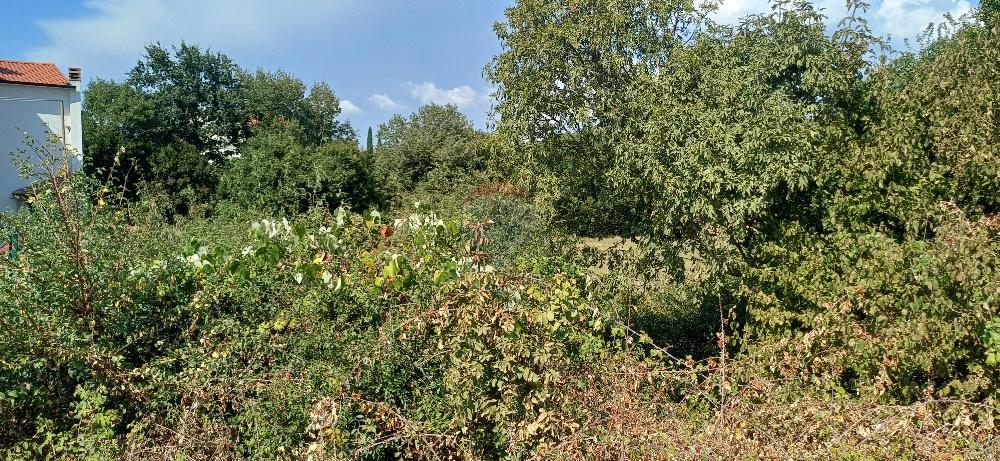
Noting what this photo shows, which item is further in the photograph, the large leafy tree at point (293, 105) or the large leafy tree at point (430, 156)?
the large leafy tree at point (293, 105)

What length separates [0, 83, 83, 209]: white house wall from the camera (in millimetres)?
21594

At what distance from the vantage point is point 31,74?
2397cm

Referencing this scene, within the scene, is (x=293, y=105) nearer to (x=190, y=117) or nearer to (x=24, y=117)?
(x=190, y=117)

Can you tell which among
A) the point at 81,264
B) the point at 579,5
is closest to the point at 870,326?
the point at 579,5

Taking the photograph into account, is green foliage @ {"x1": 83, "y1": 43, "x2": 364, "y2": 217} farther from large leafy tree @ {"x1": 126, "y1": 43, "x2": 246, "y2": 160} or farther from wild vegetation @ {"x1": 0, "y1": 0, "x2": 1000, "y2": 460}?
wild vegetation @ {"x1": 0, "y1": 0, "x2": 1000, "y2": 460}

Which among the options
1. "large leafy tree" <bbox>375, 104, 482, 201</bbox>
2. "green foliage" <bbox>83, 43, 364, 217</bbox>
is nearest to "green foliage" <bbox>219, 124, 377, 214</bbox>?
"green foliage" <bbox>83, 43, 364, 217</bbox>

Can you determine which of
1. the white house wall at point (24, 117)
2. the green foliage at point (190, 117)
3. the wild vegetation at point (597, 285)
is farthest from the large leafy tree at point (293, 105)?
the wild vegetation at point (597, 285)

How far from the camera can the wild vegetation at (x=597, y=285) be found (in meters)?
3.65

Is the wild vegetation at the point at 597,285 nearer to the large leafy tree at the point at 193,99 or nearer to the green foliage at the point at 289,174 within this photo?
the green foliage at the point at 289,174

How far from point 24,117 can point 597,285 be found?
81.8 ft

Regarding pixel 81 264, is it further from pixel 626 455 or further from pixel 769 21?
pixel 769 21

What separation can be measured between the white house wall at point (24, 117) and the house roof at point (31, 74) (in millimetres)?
211

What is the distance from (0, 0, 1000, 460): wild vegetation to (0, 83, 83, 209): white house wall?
64.9 ft

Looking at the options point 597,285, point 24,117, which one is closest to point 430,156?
point 24,117
